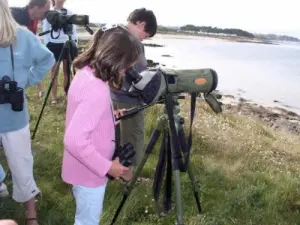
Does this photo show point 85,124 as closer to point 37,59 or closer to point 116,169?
point 116,169

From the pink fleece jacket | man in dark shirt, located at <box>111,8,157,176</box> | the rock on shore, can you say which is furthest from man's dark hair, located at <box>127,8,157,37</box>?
the rock on shore

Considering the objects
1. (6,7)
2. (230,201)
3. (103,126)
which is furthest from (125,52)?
(230,201)

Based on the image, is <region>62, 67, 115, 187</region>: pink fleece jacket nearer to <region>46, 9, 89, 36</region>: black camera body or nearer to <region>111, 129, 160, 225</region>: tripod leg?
<region>111, 129, 160, 225</region>: tripod leg

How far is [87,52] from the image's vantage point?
2.19 metres

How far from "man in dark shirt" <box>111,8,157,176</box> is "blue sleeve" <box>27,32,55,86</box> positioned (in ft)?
2.53

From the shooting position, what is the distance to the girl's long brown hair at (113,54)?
81.6 inches

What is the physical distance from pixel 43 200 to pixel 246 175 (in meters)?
2.51

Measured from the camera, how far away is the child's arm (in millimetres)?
2039

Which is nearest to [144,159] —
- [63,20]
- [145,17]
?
[145,17]

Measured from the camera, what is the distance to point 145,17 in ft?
11.9

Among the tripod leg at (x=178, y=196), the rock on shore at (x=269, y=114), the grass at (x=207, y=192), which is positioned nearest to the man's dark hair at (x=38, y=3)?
the grass at (x=207, y=192)

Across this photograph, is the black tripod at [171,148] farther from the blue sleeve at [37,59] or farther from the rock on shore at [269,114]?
the rock on shore at [269,114]

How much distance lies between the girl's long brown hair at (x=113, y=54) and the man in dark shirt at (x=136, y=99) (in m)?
1.25

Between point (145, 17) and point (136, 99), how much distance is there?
2.64 feet
